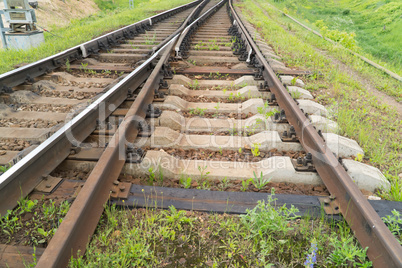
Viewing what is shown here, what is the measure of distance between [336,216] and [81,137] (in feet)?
7.35

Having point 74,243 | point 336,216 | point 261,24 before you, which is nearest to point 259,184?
point 336,216

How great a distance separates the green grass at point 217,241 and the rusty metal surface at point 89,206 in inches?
2.7

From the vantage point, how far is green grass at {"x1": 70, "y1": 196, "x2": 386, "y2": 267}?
5.44 ft

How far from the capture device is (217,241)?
1.82 meters

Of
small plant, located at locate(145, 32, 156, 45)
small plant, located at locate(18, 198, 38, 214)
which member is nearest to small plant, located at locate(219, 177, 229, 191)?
small plant, located at locate(18, 198, 38, 214)

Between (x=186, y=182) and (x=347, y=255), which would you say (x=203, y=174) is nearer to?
(x=186, y=182)

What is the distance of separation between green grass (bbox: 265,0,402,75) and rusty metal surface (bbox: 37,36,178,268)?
12.6 m

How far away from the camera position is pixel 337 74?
202 inches

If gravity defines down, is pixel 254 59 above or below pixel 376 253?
above

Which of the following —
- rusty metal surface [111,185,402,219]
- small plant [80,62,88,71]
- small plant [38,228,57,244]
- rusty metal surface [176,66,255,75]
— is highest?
rusty metal surface [176,66,255,75]

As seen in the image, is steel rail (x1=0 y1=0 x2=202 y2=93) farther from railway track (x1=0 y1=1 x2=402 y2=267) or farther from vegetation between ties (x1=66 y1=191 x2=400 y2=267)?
vegetation between ties (x1=66 y1=191 x2=400 y2=267)

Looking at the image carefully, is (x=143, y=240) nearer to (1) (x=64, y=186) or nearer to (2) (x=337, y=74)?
(1) (x=64, y=186)

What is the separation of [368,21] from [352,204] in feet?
82.9

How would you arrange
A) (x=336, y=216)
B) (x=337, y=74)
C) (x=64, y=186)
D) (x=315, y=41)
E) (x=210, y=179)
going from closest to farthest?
(x=336, y=216), (x=64, y=186), (x=210, y=179), (x=337, y=74), (x=315, y=41)
